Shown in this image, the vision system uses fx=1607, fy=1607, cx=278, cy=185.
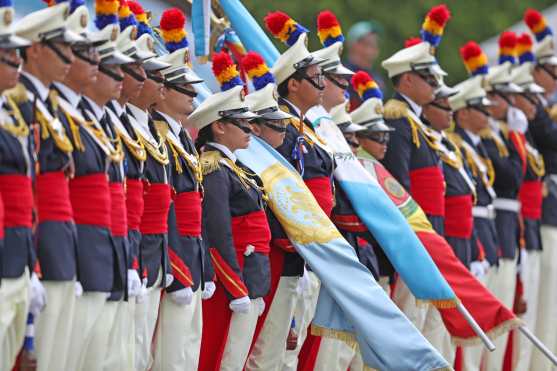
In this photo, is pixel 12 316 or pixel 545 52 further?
pixel 545 52

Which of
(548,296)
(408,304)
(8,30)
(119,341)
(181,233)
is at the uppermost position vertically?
(8,30)

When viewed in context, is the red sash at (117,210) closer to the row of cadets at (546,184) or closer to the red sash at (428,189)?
the red sash at (428,189)

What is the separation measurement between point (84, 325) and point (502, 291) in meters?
5.60

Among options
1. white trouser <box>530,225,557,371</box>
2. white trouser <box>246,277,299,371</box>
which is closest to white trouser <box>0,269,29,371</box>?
white trouser <box>246,277,299,371</box>

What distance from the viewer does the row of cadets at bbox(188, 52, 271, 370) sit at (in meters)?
8.67

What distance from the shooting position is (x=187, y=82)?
28.3 ft

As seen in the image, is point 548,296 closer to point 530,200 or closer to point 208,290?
point 530,200

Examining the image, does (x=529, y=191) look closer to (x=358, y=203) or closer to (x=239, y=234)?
(x=358, y=203)

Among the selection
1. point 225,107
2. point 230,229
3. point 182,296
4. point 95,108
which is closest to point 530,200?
point 225,107

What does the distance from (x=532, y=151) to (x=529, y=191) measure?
34 cm

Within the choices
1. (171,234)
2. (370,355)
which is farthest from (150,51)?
(370,355)

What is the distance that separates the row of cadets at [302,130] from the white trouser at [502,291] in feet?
8.51

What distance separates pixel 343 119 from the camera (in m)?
10.6

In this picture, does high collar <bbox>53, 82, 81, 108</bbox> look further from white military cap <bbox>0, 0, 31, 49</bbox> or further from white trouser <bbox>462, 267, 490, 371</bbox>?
white trouser <bbox>462, 267, 490, 371</bbox>
